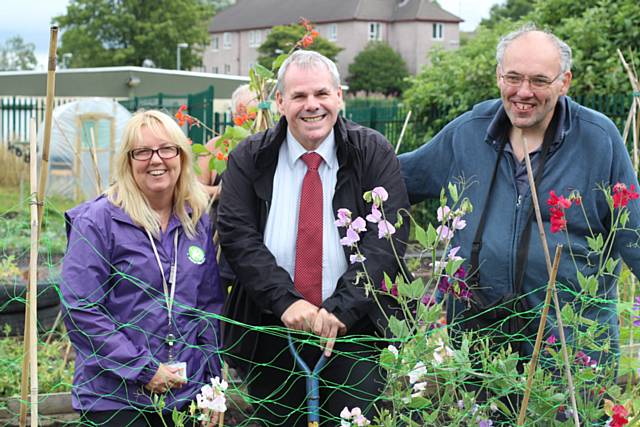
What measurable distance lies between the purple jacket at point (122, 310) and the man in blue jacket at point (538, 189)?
92cm

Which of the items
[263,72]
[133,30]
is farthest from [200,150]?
[133,30]

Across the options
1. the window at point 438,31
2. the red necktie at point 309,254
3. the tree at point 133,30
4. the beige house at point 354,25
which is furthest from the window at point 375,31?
the red necktie at point 309,254

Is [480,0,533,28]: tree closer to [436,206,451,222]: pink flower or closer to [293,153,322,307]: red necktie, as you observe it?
[293,153,322,307]: red necktie

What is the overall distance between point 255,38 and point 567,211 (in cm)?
8244

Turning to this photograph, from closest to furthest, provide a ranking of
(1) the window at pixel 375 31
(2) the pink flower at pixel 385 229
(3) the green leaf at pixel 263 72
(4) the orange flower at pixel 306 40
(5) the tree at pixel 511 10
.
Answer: (2) the pink flower at pixel 385 229 → (3) the green leaf at pixel 263 72 → (4) the orange flower at pixel 306 40 → (5) the tree at pixel 511 10 → (1) the window at pixel 375 31

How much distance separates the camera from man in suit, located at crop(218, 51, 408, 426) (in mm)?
2926

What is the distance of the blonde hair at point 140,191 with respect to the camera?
3025mm

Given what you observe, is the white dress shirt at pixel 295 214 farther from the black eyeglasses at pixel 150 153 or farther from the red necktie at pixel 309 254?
the black eyeglasses at pixel 150 153

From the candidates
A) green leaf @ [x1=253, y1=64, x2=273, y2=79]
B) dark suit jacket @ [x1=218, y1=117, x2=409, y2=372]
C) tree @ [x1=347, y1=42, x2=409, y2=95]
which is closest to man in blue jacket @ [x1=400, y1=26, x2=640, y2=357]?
dark suit jacket @ [x1=218, y1=117, x2=409, y2=372]

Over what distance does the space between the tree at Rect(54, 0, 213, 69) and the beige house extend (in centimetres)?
1971

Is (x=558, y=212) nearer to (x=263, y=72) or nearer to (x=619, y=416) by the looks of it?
(x=619, y=416)

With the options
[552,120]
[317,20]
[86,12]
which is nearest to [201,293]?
[552,120]

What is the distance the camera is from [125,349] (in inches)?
113

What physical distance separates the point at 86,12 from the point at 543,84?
5256 centimetres
